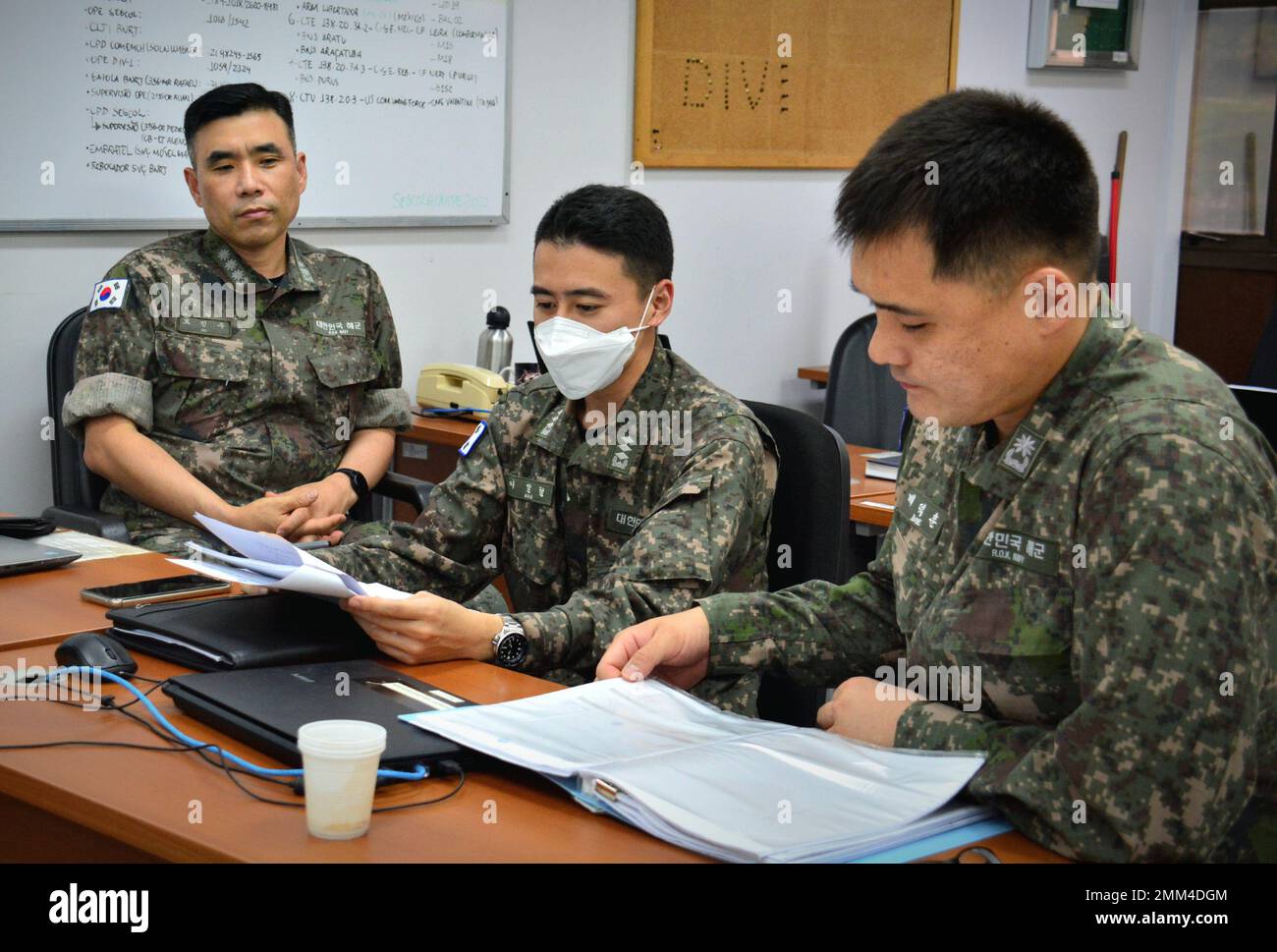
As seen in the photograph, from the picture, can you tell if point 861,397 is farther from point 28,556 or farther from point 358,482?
point 28,556

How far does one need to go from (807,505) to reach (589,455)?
346 millimetres

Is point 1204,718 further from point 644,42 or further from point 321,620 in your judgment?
point 644,42

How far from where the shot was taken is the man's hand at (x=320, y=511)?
2777mm

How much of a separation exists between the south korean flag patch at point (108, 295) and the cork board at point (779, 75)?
181 cm

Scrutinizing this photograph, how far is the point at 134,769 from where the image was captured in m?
1.28

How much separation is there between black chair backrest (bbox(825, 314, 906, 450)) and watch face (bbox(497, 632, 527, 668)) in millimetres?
2335

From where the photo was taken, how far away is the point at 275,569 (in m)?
1.52

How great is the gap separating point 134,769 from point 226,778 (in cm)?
9

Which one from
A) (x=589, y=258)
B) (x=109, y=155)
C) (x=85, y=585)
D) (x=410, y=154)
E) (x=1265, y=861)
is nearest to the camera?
(x=1265, y=861)

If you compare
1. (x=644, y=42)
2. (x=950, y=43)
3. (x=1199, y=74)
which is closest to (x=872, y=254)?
(x=644, y=42)

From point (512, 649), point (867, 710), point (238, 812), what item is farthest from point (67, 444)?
point (867, 710)

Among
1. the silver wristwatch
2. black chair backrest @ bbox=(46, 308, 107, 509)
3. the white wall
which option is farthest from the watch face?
the white wall

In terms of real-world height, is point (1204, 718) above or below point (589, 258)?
below

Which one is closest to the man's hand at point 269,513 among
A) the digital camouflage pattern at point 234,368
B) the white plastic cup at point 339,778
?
the digital camouflage pattern at point 234,368
